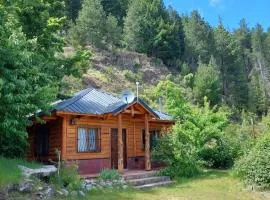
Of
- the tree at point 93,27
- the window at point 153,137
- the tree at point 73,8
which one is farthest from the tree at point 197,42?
the window at point 153,137

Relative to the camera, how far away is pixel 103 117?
19328 millimetres

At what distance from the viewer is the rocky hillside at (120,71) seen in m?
Answer: 48.3

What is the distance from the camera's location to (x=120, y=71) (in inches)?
2163

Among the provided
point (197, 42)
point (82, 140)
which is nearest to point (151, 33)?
point (197, 42)

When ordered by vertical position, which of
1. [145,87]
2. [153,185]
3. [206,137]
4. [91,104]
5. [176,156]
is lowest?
[153,185]

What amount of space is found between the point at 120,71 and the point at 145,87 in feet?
17.2

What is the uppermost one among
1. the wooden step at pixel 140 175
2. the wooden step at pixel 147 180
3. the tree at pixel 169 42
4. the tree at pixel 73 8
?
the tree at pixel 73 8

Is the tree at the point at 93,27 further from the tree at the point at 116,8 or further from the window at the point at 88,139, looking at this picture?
the window at the point at 88,139

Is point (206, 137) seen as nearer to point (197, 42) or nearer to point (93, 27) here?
point (93, 27)

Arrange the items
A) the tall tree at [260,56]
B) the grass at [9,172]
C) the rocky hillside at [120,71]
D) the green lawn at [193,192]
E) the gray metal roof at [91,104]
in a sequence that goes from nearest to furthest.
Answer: the grass at [9,172] → the green lawn at [193,192] → the gray metal roof at [91,104] → the rocky hillside at [120,71] → the tall tree at [260,56]

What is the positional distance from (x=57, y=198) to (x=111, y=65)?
4390 cm

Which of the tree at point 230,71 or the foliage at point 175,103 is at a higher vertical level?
the tree at point 230,71

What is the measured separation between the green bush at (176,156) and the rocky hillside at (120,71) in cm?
2634

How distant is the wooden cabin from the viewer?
706 inches
